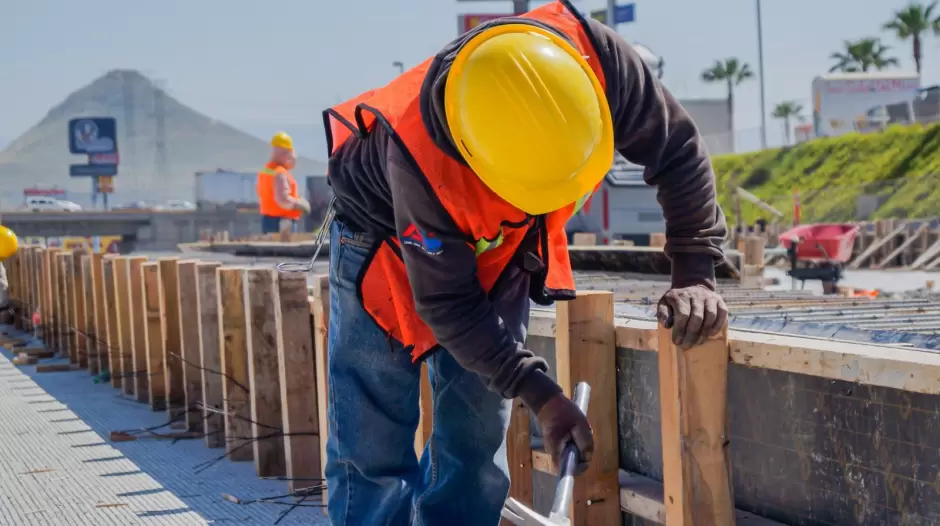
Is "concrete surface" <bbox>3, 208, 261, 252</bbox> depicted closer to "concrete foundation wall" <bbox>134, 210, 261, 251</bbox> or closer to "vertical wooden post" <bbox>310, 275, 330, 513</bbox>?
"concrete foundation wall" <bbox>134, 210, 261, 251</bbox>

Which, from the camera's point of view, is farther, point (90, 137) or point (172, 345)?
point (90, 137)

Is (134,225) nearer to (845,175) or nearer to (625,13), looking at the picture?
(625,13)

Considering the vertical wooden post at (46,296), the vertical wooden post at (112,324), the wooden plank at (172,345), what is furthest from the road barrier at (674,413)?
the vertical wooden post at (46,296)

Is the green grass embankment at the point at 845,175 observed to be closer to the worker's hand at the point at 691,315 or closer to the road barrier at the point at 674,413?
the road barrier at the point at 674,413

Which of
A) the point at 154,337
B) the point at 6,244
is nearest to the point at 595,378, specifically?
the point at 154,337

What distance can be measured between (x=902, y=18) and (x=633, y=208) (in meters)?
61.0

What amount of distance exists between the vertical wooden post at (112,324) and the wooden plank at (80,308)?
0.98m

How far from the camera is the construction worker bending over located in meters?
2.46

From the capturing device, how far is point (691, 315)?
275 cm

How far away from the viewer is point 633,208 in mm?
19562

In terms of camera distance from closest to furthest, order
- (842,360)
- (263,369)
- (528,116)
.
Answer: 1. (528,116)
2. (842,360)
3. (263,369)

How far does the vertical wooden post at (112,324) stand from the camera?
26.8 feet

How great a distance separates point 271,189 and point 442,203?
1075 cm

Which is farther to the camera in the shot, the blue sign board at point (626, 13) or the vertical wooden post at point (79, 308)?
the blue sign board at point (626, 13)
